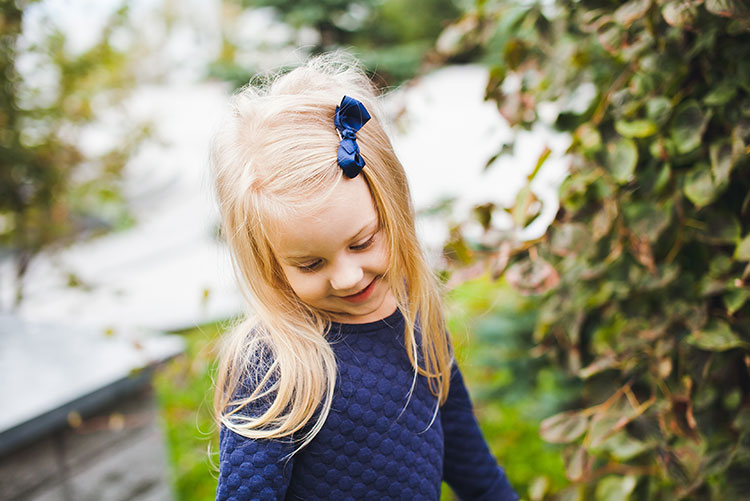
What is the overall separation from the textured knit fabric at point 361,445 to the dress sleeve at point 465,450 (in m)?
0.09

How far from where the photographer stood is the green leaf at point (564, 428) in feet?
4.10

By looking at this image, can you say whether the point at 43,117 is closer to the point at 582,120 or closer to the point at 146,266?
the point at 582,120

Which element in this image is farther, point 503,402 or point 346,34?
point 346,34

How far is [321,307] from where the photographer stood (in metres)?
1.00

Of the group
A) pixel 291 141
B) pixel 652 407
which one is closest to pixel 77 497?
pixel 291 141

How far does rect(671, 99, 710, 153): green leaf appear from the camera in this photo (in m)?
1.13

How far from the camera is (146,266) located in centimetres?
663

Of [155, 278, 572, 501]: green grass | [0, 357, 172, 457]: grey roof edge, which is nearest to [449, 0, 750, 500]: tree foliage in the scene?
[155, 278, 572, 501]: green grass

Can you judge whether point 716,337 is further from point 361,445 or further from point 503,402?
point 503,402

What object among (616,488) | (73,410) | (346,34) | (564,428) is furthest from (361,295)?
(346,34)

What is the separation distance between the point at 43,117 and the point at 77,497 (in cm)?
155

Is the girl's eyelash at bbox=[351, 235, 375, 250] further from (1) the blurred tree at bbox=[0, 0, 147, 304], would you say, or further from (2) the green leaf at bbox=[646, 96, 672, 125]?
(1) the blurred tree at bbox=[0, 0, 147, 304]

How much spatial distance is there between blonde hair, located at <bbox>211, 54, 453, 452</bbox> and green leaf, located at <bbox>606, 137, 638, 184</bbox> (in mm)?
435

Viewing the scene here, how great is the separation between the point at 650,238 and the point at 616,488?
0.57m
